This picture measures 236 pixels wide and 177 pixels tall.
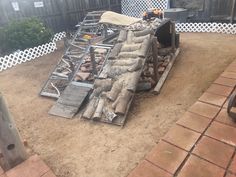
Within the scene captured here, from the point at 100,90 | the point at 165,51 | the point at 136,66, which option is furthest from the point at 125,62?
the point at 165,51

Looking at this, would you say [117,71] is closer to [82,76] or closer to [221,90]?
[82,76]

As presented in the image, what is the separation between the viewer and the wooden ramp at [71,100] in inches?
186

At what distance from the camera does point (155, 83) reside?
538 centimetres

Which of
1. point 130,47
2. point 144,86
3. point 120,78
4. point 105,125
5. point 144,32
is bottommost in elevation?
point 105,125

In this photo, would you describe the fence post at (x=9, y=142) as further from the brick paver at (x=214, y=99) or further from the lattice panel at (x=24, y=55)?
the lattice panel at (x=24, y=55)

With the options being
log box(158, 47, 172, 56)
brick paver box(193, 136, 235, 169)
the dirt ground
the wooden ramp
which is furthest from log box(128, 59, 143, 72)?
log box(158, 47, 172, 56)

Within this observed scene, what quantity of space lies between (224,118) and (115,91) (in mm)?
2155

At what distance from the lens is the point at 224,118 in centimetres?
339

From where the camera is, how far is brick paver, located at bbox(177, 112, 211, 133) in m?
3.26

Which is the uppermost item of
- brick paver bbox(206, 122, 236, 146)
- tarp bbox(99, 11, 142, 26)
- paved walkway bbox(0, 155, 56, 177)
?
tarp bbox(99, 11, 142, 26)

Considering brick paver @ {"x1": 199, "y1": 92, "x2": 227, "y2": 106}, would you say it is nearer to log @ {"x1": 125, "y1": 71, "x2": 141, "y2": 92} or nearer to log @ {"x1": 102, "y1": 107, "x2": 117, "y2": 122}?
log @ {"x1": 125, "y1": 71, "x2": 141, "y2": 92}

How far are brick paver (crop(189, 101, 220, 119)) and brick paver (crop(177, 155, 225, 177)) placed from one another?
1039 millimetres

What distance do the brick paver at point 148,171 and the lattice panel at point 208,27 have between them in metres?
9.18

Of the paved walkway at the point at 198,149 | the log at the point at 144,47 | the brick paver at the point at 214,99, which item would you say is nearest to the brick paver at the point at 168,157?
the paved walkway at the point at 198,149
